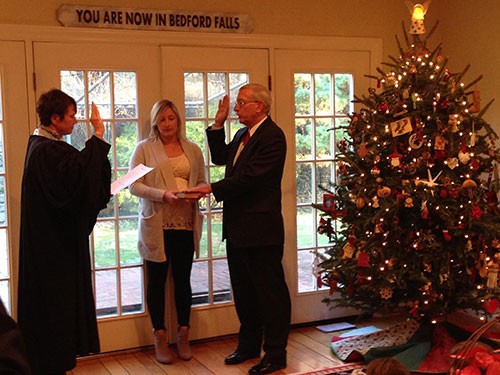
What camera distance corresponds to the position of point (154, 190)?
12.1ft

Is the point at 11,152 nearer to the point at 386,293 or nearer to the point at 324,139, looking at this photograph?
the point at 324,139

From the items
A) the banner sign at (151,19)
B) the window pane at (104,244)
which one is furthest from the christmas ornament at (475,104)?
the window pane at (104,244)

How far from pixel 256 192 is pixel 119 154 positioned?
0.95 m

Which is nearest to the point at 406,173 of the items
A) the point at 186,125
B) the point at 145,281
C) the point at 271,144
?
the point at 271,144

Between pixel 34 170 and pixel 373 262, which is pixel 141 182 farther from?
pixel 373 262

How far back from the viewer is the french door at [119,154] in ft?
12.6

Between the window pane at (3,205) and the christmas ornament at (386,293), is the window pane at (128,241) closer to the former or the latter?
the window pane at (3,205)

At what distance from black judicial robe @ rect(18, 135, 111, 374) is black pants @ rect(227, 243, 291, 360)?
969 mm

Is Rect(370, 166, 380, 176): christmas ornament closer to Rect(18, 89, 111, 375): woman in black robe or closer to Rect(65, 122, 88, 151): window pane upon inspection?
Rect(18, 89, 111, 375): woman in black robe

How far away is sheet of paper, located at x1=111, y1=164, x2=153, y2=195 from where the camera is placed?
3.43 meters

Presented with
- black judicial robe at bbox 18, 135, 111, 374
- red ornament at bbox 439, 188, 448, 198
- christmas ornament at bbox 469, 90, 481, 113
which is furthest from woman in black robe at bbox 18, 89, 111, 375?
christmas ornament at bbox 469, 90, 481, 113

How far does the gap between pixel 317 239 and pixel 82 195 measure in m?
2.06

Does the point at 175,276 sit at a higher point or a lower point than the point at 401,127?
lower

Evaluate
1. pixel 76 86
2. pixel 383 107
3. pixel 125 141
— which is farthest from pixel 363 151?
pixel 76 86
